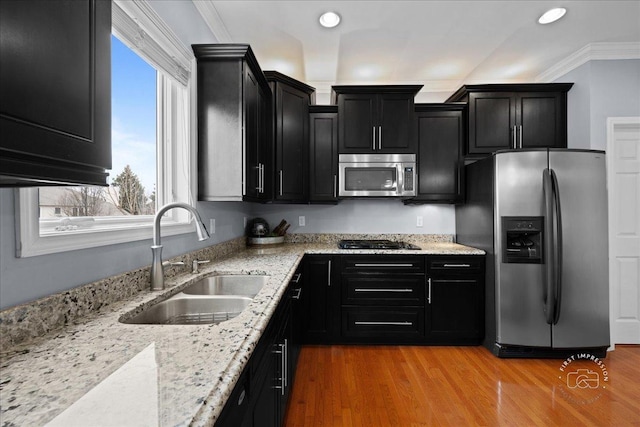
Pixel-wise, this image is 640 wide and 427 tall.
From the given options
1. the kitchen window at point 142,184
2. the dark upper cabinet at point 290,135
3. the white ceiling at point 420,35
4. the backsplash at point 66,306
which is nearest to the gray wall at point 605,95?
the white ceiling at point 420,35

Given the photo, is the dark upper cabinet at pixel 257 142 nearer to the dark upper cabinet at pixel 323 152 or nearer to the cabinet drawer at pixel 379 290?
the dark upper cabinet at pixel 323 152

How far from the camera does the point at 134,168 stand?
1.65 metres

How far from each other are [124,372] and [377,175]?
8.85 ft

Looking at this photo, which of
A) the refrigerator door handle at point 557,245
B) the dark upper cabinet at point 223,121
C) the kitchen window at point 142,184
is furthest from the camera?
the refrigerator door handle at point 557,245

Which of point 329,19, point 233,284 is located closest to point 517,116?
point 329,19

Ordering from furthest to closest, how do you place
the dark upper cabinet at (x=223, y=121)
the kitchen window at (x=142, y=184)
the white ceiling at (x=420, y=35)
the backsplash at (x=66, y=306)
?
1. the white ceiling at (x=420, y=35)
2. the dark upper cabinet at (x=223, y=121)
3. the kitchen window at (x=142, y=184)
4. the backsplash at (x=66, y=306)

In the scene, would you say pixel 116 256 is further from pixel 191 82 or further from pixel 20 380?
pixel 191 82

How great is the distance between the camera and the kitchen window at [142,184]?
0.99 m

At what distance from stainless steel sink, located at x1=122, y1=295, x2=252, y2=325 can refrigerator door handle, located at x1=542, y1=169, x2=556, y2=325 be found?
2417 mm

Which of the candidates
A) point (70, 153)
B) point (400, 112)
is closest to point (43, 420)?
point (70, 153)

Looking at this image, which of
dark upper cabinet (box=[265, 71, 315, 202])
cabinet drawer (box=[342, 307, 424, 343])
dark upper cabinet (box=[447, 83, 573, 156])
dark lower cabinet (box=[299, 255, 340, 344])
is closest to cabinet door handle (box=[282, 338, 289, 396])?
dark lower cabinet (box=[299, 255, 340, 344])

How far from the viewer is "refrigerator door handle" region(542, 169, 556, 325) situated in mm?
2471

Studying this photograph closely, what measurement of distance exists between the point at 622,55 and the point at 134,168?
415 cm

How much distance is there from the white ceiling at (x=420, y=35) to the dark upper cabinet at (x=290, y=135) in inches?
12.7
